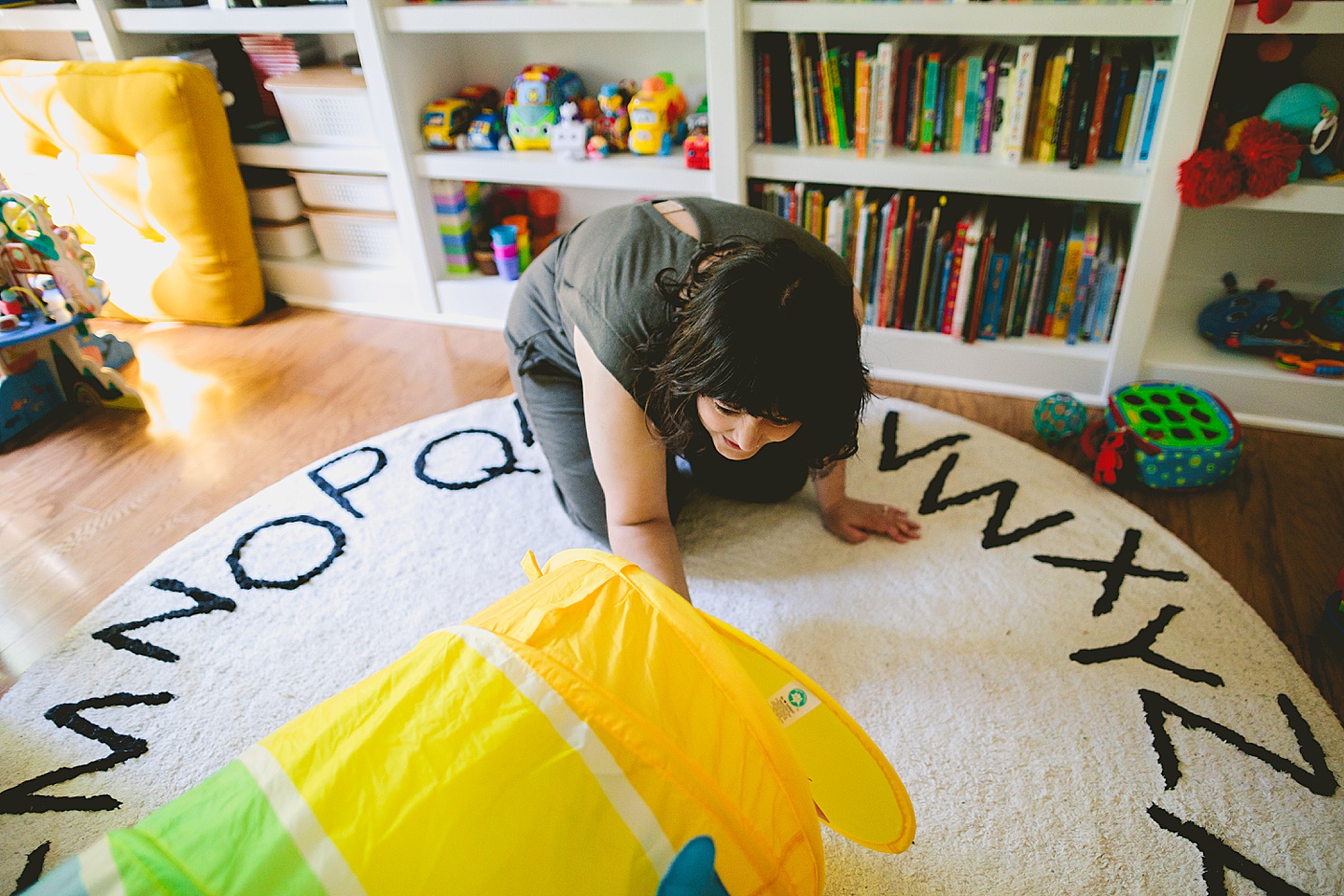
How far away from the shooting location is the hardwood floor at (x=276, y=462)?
139 centimetres

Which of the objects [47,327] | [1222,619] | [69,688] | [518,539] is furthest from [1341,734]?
[47,327]

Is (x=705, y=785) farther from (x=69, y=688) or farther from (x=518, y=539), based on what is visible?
(x=69, y=688)

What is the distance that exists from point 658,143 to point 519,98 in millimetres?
365

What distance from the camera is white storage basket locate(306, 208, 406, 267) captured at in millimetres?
2260

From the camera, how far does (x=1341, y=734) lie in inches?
44.2

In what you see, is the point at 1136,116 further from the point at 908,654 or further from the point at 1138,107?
the point at 908,654

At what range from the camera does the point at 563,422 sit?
4.52 feet

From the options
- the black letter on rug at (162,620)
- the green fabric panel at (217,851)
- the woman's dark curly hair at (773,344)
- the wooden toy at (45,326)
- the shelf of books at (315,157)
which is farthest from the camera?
the shelf of books at (315,157)

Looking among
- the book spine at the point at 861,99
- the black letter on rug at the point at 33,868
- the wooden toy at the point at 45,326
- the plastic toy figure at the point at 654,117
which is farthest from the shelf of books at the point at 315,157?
the black letter on rug at the point at 33,868

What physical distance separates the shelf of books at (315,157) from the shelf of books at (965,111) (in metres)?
0.97

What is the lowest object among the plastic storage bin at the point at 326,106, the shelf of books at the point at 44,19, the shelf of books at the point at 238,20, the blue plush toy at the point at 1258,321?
the blue plush toy at the point at 1258,321

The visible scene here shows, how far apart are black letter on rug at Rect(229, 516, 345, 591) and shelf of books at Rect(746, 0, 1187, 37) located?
4.13 feet

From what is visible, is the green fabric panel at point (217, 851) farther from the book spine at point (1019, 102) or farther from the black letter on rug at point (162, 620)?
the book spine at point (1019, 102)

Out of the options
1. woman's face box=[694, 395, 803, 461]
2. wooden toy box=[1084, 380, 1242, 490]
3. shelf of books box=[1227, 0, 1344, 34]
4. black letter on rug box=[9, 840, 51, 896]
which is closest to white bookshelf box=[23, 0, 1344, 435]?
shelf of books box=[1227, 0, 1344, 34]
